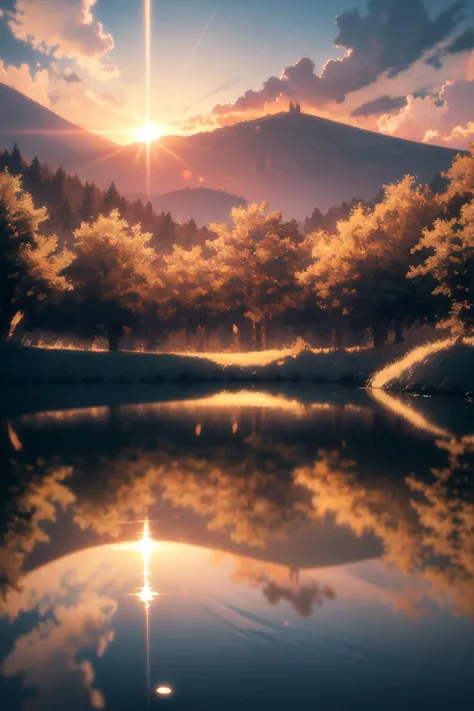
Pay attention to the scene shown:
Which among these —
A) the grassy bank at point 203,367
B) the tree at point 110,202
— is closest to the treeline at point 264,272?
the grassy bank at point 203,367

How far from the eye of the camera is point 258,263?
240 feet

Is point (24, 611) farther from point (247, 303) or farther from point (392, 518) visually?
point (247, 303)

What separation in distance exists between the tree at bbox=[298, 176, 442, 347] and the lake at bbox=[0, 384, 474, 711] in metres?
42.4

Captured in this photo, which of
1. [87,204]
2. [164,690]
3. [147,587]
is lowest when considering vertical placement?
[164,690]

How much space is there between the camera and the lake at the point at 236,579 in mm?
4930

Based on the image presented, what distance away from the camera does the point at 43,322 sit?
77188mm

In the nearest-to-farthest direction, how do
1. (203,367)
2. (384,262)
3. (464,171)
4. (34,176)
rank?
(464,171) → (203,367) → (384,262) → (34,176)

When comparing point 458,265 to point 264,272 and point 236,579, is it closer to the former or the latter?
point 264,272

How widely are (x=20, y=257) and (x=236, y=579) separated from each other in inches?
1879

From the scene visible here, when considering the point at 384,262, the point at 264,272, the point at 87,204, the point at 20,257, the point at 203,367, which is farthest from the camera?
the point at 87,204

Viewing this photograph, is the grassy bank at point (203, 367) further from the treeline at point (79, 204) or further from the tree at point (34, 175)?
the tree at point (34, 175)

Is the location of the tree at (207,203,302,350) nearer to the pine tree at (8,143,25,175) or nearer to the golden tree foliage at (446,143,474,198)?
the golden tree foliage at (446,143,474,198)

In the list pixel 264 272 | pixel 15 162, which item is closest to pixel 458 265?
pixel 264 272

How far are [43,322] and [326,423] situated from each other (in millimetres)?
57941
